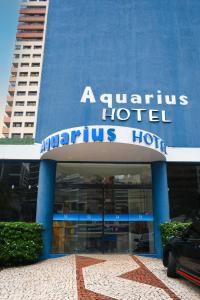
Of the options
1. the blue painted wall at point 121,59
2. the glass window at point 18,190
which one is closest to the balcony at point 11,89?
the blue painted wall at point 121,59

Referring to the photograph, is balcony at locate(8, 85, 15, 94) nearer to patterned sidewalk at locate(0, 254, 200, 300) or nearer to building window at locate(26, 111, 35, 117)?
building window at locate(26, 111, 35, 117)

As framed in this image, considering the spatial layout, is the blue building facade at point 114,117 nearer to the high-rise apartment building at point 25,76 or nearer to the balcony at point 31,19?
the high-rise apartment building at point 25,76

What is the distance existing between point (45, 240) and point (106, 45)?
10190 mm

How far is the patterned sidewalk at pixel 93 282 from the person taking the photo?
18.6 ft

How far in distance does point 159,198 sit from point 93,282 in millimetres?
5175

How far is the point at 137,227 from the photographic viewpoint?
36.4 ft

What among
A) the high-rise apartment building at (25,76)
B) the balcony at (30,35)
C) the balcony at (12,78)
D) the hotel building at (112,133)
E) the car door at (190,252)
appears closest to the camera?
the car door at (190,252)

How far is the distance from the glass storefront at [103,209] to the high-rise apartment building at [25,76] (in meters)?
43.5

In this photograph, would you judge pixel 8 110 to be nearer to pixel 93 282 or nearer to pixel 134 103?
pixel 134 103

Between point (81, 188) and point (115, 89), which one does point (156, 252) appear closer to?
point (81, 188)

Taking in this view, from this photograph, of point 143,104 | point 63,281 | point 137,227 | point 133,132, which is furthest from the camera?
point 143,104

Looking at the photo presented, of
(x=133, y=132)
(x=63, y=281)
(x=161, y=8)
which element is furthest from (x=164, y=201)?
(x=161, y=8)

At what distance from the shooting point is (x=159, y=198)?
430 inches

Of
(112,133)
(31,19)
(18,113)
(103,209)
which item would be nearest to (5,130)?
(18,113)
